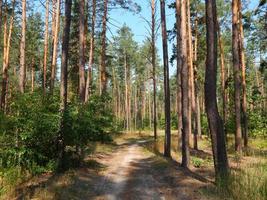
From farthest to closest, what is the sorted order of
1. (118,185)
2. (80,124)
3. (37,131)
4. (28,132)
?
1. (80,124)
2. (37,131)
3. (28,132)
4. (118,185)

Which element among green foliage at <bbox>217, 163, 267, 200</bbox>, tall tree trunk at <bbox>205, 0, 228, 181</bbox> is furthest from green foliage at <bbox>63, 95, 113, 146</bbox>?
green foliage at <bbox>217, 163, 267, 200</bbox>

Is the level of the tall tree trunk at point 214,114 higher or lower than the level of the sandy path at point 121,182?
higher

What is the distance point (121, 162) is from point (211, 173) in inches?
212

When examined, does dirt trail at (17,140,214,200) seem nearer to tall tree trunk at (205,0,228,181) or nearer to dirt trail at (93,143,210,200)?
dirt trail at (93,143,210,200)

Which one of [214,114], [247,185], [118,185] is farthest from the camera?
[118,185]

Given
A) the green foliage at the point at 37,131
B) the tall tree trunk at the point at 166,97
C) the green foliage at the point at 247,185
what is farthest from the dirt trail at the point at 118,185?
the tall tree trunk at the point at 166,97

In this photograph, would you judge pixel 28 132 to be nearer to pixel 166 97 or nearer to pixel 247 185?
pixel 247 185

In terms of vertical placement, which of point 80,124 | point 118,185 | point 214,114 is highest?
point 214,114

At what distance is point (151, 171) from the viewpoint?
14.3m

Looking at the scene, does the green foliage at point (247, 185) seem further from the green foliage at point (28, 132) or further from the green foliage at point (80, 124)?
the green foliage at point (28, 132)

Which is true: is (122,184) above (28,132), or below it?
below

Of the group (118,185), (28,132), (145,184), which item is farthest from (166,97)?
(28,132)

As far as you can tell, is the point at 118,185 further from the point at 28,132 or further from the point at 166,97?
the point at 166,97

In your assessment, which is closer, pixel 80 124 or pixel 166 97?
pixel 80 124
